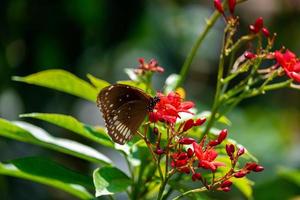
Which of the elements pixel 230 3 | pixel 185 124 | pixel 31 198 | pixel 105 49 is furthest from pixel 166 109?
pixel 105 49

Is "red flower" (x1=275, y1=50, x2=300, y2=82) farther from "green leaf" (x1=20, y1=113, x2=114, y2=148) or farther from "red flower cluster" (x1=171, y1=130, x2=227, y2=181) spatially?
"green leaf" (x1=20, y1=113, x2=114, y2=148)

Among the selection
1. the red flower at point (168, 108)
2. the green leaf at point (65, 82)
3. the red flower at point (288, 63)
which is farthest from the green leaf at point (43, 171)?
the red flower at point (288, 63)

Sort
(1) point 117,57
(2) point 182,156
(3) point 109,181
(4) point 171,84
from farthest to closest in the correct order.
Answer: (1) point 117,57, (4) point 171,84, (3) point 109,181, (2) point 182,156

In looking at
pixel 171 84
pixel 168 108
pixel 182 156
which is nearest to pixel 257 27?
pixel 171 84

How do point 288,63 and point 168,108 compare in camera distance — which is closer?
point 168,108

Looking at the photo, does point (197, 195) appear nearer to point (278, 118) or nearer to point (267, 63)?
point (278, 118)

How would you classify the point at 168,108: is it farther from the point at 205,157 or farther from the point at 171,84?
the point at 171,84

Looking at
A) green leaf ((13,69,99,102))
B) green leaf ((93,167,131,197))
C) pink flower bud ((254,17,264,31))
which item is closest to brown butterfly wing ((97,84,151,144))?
green leaf ((93,167,131,197))
